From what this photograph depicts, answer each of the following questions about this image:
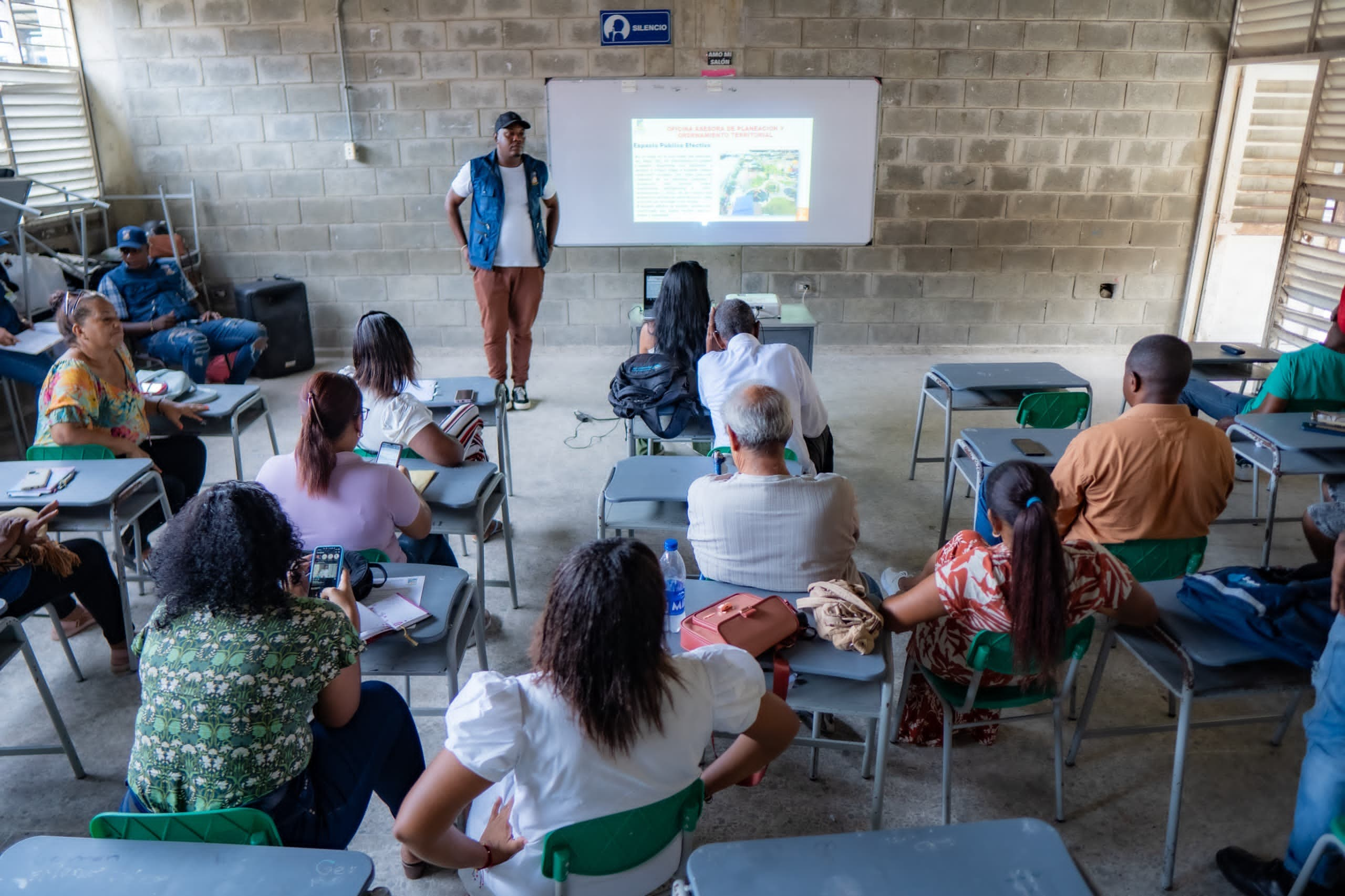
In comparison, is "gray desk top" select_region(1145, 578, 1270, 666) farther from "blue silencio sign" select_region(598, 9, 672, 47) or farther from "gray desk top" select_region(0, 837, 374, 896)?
"blue silencio sign" select_region(598, 9, 672, 47)

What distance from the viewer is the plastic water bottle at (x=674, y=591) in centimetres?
Answer: 210

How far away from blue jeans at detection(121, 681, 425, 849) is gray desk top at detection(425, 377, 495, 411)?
1.62m

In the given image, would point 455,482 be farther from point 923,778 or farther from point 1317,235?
point 1317,235

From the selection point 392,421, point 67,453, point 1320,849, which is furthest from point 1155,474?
point 67,453

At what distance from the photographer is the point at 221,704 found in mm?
1587

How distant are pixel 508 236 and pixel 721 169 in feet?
5.76

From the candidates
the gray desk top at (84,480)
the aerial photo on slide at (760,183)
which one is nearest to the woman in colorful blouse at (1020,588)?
the gray desk top at (84,480)

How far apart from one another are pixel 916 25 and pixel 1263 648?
5.20 meters

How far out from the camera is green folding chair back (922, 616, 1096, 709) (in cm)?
200

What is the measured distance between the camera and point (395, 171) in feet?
21.0

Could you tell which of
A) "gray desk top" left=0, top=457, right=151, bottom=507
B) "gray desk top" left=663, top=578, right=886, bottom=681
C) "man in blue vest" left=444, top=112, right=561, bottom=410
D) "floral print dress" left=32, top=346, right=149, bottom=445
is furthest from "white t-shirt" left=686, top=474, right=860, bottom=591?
"man in blue vest" left=444, top=112, right=561, bottom=410

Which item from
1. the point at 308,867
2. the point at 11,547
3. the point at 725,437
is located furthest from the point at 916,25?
the point at 308,867

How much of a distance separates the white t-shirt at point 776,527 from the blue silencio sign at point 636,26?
4667 millimetres

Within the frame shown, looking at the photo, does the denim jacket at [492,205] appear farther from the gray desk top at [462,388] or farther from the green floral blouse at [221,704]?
the green floral blouse at [221,704]
